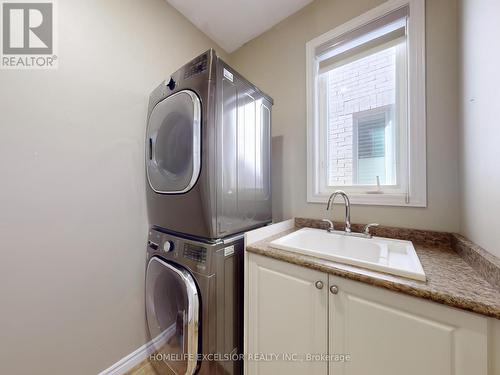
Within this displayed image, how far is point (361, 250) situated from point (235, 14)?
2127mm

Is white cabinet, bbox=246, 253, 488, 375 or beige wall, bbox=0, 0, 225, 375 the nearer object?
white cabinet, bbox=246, 253, 488, 375

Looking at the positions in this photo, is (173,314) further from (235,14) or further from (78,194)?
(235,14)

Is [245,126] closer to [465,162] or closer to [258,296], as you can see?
[258,296]

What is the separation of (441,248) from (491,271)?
0.46 metres

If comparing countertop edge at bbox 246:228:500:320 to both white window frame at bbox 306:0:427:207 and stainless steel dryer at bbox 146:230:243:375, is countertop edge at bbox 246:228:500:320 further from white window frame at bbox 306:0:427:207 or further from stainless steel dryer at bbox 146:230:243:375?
white window frame at bbox 306:0:427:207

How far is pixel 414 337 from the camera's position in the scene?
64 cm

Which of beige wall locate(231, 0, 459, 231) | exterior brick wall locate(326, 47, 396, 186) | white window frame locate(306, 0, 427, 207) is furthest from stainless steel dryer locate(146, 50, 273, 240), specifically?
white window frame locate(306, 0, 427, 207)

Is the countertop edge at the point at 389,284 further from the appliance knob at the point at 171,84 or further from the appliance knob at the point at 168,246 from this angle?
the appliance knob at the point at 171,84

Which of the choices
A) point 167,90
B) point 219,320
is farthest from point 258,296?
point 167,90

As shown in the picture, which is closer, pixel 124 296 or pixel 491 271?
pixel 491 271

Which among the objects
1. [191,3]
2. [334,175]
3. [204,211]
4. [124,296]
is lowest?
[124,296]

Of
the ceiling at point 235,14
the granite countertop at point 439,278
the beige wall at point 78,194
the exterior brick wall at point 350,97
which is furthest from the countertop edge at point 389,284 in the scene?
the ceiling at point 235,14

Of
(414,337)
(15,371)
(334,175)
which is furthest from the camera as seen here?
(334,175)

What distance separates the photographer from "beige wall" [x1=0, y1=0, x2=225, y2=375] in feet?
3.01
